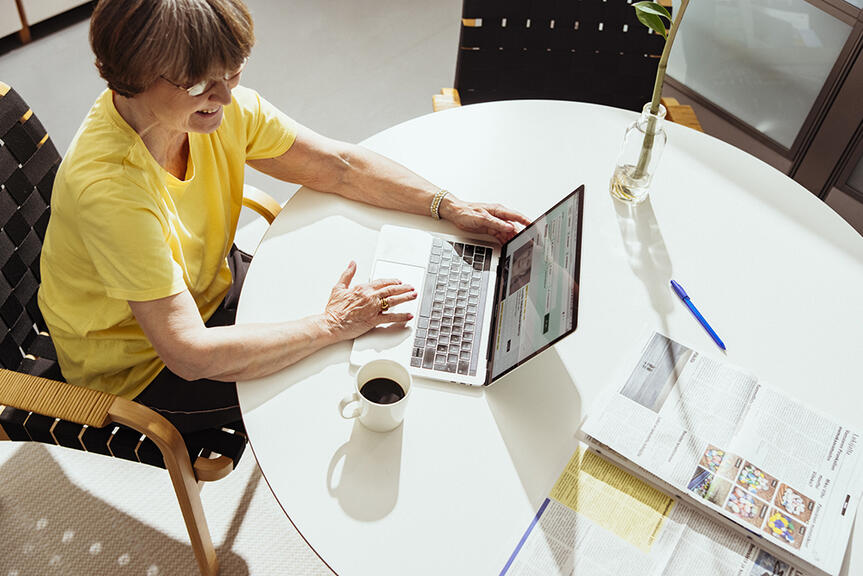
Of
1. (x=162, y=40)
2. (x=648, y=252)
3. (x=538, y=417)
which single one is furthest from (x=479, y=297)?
(x=162, y=40)

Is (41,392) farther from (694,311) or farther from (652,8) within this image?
(652,8)

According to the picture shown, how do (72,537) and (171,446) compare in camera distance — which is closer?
(171,446)

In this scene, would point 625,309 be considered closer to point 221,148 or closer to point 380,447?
point 380,447

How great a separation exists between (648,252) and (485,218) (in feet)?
1.13

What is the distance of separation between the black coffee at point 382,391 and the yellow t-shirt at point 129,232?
14.9 inches

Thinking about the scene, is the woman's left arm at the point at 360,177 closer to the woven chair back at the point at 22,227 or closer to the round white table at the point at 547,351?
the round white table at the point at 547,351

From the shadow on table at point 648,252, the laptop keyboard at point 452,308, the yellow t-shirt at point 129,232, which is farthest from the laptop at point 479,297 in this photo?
the yellow t-shirt at point 129,232

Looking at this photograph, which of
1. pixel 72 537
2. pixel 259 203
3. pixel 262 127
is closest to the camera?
pixel 262 127

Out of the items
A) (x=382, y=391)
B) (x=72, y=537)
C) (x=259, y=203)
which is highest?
(x=382, y=391)

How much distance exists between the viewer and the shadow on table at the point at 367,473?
1.04 metres

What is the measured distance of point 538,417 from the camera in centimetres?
116

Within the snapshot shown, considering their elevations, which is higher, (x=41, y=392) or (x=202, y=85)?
(x=202, y=85)

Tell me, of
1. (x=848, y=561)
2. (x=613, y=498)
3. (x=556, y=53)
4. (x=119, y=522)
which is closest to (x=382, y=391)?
(x=613, y=498)

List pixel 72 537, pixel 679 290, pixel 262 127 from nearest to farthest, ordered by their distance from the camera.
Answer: pixel 679 290 < pixel 262 127 < pixel 72 537
